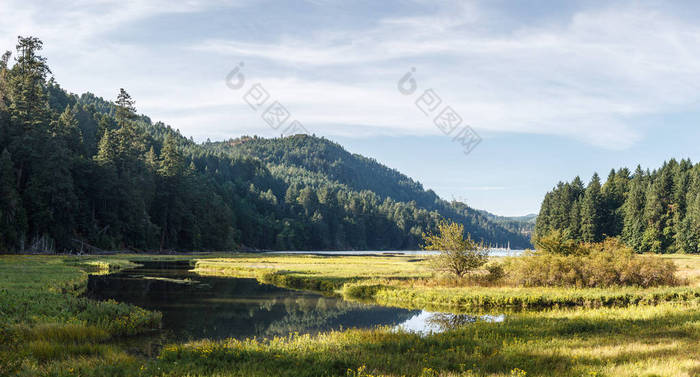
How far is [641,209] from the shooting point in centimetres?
13988

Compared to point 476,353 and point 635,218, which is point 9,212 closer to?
point 476,353

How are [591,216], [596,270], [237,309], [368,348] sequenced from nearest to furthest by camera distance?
[368,348] < [237,309] < [596,270] < [591,216]

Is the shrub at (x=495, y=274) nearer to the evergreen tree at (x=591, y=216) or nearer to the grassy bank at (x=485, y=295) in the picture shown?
the grassy bank at (x=485, y=295)

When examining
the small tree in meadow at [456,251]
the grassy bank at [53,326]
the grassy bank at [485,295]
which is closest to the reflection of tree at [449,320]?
the grassy bank at [485,295]

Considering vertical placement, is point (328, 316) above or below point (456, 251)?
below

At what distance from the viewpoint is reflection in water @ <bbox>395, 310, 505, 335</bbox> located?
2639cm

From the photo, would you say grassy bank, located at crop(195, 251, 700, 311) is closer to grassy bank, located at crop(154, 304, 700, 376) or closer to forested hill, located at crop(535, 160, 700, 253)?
grassy bank, located at crop(154, 304, 700, 376)

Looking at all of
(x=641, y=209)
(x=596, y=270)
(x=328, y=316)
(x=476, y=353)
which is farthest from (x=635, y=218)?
(x=476, y=353)

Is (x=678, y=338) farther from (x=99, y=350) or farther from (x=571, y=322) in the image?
(x=99, y=350)

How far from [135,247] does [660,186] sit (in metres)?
144

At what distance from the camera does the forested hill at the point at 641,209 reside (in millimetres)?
123625

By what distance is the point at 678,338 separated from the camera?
66.3 ft

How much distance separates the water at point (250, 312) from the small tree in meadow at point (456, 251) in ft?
41.5

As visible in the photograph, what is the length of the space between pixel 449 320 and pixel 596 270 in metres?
20.6
